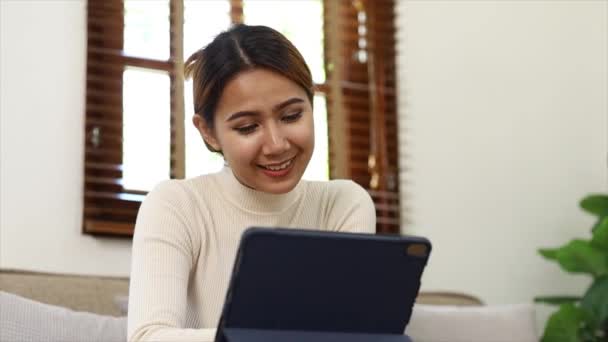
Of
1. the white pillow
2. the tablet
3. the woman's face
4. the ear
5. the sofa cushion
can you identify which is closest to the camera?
the tablet

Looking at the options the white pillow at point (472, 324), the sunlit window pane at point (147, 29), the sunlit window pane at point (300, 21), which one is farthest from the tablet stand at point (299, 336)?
the sunlit window pane at point (300, 21)

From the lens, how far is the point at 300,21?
11.2ft

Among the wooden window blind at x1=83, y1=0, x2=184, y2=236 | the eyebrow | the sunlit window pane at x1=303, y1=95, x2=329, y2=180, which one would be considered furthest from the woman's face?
the sunlit window pane at x1=303, y1=95, x2=329, y2=180

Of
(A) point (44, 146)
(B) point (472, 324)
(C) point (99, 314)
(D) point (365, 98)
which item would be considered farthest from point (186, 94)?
(B) point (472, 324)

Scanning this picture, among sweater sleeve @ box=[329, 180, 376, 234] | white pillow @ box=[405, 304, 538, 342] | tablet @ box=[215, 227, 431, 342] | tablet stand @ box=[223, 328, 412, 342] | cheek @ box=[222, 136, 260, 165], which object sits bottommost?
white pillow @ box=[405, 304, 538, 342]

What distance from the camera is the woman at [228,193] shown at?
1603 millimetres

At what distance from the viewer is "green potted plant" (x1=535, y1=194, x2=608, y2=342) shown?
10.4ft

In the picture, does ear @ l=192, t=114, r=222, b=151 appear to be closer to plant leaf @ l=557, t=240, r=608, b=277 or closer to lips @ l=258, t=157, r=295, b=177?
lips @ l=258, t=157, r=295, b=177

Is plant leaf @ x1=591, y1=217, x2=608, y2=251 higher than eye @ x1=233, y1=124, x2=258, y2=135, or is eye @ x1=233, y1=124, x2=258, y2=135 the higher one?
eye @ x1=233, y1=124, x2=258, y2=135

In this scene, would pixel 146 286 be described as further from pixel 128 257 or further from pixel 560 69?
pixel 560 69

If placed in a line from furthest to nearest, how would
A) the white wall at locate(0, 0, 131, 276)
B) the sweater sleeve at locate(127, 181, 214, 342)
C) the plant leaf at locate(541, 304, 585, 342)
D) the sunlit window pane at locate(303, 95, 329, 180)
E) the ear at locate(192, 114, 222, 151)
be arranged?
1. the sunlit window pane at locate(303, 95, 329, 180)
2. the plant leaf at locate(541, 304, 585, 342)
3. the white wall at locate(0, 0, 131, 276)
4. the ear at locate(192, 114, 222, 151)
5. the sweater sleeve at locate(127, 181, 214, 342)

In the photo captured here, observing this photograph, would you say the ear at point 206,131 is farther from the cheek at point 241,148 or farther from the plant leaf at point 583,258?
the plant leaf at point 583,258

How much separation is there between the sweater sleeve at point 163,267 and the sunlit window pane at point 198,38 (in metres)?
1.31

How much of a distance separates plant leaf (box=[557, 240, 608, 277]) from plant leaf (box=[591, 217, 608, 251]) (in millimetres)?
14
